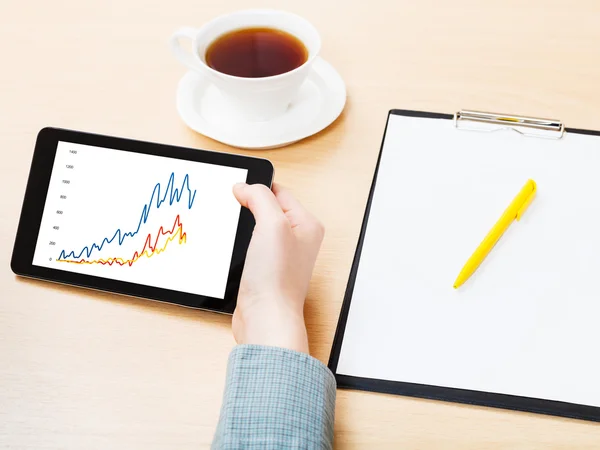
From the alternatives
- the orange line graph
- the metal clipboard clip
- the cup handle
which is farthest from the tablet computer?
the metal clipboard clip

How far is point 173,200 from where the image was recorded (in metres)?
0.59

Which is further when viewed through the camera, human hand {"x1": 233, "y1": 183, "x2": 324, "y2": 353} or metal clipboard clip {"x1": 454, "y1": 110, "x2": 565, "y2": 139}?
metal clipboard clip {"x1": 454, "y1": 110, "x2": 565, "y2": 139}

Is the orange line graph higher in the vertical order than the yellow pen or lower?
lower

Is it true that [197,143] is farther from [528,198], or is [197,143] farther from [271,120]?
[528,198]

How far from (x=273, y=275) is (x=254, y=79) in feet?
0.66

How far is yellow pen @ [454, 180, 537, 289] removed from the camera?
550 millimetres

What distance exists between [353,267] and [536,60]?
366 millimetres

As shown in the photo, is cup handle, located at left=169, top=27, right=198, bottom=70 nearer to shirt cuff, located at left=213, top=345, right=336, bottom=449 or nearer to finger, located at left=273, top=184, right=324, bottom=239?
finger, located at left=273, top=184, right=324, bottom=239

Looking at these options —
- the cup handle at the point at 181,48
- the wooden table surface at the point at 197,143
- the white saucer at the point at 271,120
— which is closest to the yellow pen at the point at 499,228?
the wooden table surface at the point at 197,143

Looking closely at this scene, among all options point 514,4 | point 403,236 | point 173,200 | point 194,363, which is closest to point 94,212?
point 173,200

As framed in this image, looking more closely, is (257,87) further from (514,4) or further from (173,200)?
(514,4)

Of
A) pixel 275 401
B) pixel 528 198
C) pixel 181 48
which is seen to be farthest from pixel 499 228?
pixel 181 48

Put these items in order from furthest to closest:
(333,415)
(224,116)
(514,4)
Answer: (514,4), (224,116), (333,415)

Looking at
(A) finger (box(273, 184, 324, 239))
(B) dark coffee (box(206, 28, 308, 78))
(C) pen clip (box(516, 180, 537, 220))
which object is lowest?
(A) finger (box(273, 184, 324, 239))
